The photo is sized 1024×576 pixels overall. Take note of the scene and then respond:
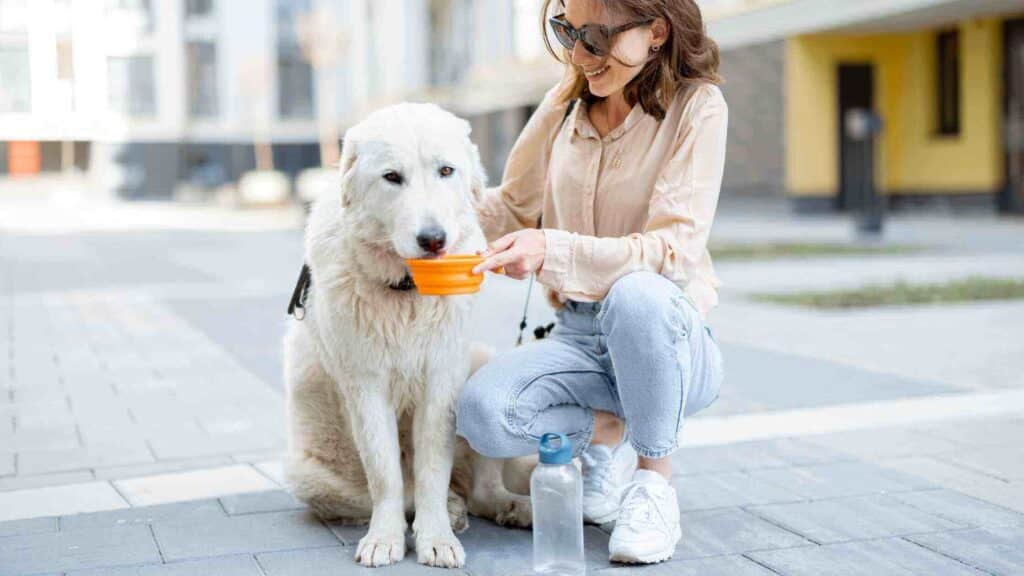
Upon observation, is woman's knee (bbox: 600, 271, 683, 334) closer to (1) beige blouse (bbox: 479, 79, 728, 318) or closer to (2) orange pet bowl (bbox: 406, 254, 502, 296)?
(1) beige blouse (bbox: 479, 79, 728, 318)

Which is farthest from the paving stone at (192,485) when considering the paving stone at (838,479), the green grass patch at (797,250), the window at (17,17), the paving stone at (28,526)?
the window at (17,17)

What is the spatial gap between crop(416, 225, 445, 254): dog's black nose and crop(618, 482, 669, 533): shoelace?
2.95ft

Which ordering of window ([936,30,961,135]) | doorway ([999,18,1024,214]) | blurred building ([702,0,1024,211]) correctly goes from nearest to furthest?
doorway ([999,18,1024,214]), blurred building ([702,0,1024,211]), window ([936,30,961,135])

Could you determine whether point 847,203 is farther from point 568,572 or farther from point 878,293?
point 568,572

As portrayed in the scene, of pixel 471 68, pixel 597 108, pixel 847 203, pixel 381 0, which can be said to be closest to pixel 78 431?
pixel 597 108

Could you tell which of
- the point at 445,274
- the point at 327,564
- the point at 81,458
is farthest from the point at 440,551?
the point at 81,458

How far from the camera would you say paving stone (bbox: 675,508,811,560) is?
10.3 ft

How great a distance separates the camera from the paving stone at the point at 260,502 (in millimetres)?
3611

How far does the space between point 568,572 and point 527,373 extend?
554mm

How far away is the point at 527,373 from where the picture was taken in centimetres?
319

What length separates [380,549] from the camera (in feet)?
9.95

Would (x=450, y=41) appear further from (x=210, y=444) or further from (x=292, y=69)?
(x=210, y=444)

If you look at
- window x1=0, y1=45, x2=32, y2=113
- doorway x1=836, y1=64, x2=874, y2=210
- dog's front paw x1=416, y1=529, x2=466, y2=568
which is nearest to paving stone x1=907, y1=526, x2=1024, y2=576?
dog's front paw x1=416, y1=529, x2=466, y2=568

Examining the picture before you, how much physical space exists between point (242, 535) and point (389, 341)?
0.78 metres
